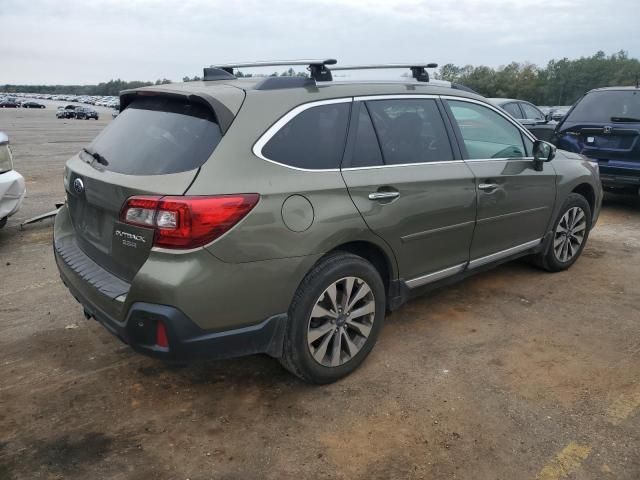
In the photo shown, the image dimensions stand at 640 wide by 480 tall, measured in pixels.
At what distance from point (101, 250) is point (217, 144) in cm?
91

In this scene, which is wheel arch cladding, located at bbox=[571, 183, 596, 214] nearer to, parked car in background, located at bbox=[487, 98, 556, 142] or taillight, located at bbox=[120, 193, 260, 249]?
taillight, located at bbox=[120, 193, 260, 249]

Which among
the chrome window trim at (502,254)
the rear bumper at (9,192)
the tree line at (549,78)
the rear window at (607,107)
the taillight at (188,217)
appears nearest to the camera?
the taillight at (188,217)

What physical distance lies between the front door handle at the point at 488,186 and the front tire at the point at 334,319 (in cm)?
115

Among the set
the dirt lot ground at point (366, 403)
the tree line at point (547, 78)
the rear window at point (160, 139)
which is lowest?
the dirt lot ground at point (366, 403)

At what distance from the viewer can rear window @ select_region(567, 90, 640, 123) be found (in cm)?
741

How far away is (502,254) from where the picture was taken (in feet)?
14.1

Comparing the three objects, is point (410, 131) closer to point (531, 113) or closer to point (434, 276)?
point (434, 276)

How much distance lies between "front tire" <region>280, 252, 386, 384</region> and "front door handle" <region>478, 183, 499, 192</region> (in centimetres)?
115

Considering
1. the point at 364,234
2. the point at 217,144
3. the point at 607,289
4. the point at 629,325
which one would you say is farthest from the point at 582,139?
the point at 217,144

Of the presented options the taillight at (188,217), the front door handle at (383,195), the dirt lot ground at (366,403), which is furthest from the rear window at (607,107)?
the taillight at (188,217)

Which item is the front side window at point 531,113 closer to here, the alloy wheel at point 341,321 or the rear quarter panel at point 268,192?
the alloy wheel at point 341,321

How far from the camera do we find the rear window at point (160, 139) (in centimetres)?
269

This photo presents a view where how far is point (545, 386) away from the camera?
319 centimetres

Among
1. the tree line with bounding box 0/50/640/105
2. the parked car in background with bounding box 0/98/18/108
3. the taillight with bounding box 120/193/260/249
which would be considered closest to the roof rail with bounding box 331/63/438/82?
the taillight with bounding box 120/193/260/249
